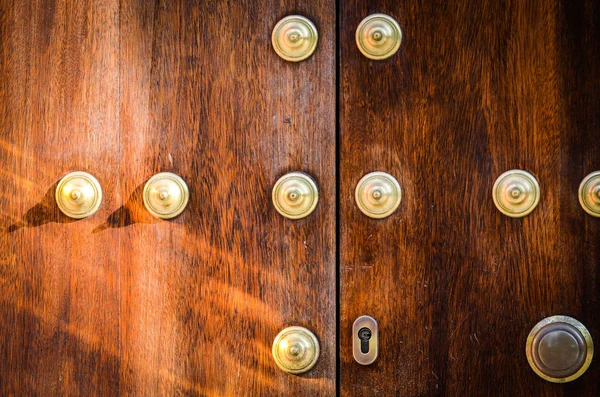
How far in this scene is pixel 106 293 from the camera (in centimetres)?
94

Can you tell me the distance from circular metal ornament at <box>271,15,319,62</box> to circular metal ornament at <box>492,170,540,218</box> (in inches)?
14.3

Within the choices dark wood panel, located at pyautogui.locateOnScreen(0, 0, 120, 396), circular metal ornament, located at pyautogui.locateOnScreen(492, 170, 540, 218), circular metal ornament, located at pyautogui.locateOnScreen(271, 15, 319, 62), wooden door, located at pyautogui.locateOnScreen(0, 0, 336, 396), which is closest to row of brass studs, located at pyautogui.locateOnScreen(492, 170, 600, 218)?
Result: circular metal ornament, located at pyautogui.locateOnScreen(492, 170, 540, 218)

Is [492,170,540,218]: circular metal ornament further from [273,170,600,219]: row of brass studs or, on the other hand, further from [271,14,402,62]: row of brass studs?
[271,14,402,62]: row of brass studs

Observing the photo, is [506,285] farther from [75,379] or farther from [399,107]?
[75,379]

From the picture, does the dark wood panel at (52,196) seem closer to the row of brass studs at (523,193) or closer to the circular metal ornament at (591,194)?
the row of brass studs at (523,193)

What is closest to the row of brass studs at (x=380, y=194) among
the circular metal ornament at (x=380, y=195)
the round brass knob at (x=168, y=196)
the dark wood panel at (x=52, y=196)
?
the circular metal ornament at (x=380, y=195)

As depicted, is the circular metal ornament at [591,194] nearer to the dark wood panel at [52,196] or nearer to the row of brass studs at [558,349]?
the row of brass studs at [558,349]

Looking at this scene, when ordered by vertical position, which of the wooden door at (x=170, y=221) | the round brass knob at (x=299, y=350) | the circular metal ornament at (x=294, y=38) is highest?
the circular metal ornament at (x=294, y=38)

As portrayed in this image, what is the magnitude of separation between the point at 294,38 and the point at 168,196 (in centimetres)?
31

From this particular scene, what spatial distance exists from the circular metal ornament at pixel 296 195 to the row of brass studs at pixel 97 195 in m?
0.15

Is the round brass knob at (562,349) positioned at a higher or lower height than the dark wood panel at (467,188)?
lower

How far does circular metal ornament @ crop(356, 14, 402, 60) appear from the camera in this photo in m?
0.93

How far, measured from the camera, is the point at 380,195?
3.03ft

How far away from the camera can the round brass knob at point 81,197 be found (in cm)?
94
